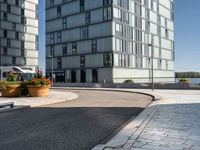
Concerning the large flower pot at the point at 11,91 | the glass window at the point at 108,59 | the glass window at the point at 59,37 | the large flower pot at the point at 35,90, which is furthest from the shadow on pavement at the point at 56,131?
the glass window at the point at 59,37

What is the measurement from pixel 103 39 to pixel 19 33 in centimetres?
3091

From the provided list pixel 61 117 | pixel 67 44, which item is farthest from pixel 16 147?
pixel 67 44

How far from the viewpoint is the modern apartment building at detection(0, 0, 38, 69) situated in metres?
73.8

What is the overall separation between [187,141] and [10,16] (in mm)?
75936

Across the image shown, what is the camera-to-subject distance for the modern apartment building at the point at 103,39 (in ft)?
185

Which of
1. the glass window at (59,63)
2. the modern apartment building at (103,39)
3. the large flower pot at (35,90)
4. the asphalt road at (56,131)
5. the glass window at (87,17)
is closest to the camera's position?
the asphalt road at (56,131)

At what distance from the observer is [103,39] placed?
57062mm

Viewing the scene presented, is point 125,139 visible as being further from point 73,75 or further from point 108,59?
point 73,75

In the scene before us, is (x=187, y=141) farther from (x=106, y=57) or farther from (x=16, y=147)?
(x=106, y=57)

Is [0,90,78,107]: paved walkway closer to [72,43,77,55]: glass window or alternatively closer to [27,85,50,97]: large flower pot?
[27,85,50,97]: large flower pot

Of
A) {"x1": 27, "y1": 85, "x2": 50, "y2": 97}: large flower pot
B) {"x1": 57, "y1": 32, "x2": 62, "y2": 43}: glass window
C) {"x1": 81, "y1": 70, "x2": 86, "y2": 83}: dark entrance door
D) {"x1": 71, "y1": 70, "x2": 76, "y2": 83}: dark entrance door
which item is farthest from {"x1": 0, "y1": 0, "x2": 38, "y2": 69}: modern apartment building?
{"x1": 27, "y1": 85, "x2": 50, "y2": 97}: large flower pot

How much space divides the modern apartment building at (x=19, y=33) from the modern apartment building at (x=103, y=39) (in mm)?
12618

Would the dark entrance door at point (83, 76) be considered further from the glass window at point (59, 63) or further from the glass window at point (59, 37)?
the glass window at point (59, 37)

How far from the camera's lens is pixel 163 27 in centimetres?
7625
